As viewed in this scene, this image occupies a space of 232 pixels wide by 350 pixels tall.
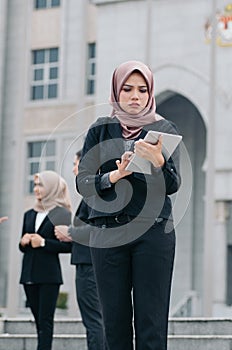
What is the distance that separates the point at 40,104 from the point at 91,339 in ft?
79.4

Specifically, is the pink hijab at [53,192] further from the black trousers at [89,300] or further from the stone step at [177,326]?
the stone step at [177,326]

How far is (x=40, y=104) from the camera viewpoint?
1238 inches

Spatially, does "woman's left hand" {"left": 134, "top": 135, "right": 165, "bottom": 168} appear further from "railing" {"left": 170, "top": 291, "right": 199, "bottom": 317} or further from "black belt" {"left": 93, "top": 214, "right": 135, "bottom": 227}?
"railing" {"left": 170, "top": 291, "right": 199, "bottom": 317}

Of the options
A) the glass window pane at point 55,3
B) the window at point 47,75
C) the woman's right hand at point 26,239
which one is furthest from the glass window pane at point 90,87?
the woman's right hand at point 26,239

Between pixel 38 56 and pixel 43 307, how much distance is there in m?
24.2

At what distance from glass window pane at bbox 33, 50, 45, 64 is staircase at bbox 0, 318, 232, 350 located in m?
21.3

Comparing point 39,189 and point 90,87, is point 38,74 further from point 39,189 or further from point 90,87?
point 39,189

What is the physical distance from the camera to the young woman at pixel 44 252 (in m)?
8.48

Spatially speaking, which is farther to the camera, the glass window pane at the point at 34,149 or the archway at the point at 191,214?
the glass window pane at the point at 34,149

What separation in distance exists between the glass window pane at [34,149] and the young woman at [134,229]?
26488 millimetres

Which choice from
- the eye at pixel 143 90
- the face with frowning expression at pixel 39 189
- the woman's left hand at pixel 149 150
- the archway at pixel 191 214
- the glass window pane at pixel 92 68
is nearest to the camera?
the woman's left hand at pixel 149 150

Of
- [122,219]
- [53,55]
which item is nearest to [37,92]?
[53,55]

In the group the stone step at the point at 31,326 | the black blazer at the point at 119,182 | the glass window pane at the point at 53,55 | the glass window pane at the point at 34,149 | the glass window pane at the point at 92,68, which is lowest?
the stone step at the point at 31,326

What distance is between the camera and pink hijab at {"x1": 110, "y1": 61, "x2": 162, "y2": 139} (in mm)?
4930
